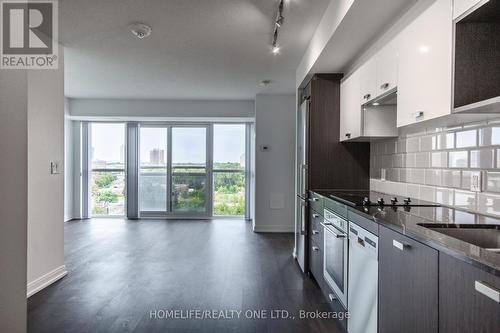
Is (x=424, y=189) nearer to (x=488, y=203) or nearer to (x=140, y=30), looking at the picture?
(x=488, y=203)

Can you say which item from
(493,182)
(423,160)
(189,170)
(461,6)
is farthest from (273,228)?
(461,6)

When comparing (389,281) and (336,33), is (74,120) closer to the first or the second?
(336,33)

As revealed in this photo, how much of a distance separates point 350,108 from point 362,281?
5.67 ft

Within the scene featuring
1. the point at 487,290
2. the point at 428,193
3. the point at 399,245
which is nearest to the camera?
the point at 487,290

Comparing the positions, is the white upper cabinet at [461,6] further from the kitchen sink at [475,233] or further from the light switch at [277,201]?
the light switch at [277,201]

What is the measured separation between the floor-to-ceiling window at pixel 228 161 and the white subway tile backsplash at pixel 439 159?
16.5 ft

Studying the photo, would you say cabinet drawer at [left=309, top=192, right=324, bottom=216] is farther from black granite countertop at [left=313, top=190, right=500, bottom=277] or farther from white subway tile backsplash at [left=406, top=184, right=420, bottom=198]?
white subway tile backsplash at [left=406, top=184, right=420, bottom=198]

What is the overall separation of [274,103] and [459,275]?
5045 mm

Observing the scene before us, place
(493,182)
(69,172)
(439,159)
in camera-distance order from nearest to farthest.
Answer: (493,182) < (439,159) < (69,172)

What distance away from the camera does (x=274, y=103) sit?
584cm

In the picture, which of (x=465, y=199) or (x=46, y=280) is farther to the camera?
(x=46, y=280)

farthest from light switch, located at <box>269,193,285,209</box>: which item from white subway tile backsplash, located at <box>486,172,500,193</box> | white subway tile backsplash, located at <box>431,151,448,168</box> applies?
white subway tile backsplash, located at <box>486,172,500,193</box>

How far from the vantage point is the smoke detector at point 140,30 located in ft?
9.68

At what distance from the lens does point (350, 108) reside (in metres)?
3.07
